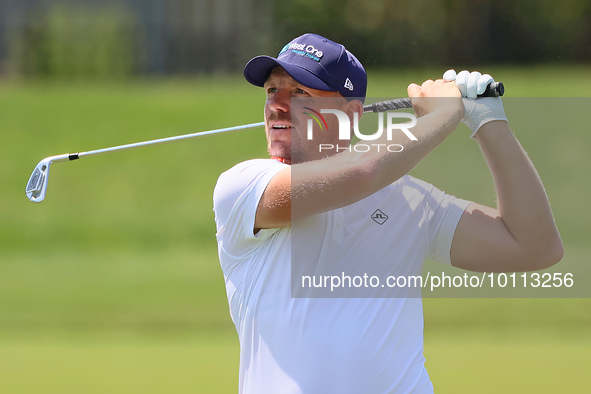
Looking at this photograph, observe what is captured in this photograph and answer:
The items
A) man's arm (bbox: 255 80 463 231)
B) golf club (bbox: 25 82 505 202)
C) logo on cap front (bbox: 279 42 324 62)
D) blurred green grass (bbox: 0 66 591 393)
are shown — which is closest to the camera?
man's arm (bbox: 255 80 463 231)

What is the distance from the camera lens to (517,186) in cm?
224

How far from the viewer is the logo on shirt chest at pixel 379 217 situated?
7.14 feet

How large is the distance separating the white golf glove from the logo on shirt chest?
0.39 metres

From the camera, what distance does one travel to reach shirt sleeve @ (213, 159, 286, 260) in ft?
6.57

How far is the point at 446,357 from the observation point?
6.37m

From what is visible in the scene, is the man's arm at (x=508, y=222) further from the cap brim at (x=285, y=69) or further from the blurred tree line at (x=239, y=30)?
the blurred tree line at (x=239, y=30)

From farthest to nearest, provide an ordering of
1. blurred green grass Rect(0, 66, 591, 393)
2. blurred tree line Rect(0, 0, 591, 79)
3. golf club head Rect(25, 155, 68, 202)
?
blurred tree line Rect(0, 0, 591, 79), blurred green grass Rect(0, 66, 591, 393), golf club head Rect(25, 155, 68, 202)

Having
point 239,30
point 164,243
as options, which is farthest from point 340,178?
point 239,30

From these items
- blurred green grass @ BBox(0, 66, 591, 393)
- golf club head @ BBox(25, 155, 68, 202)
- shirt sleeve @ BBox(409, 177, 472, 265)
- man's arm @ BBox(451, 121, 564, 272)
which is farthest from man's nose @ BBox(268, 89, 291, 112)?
golf club head @ BBox(25, 155, 68, 202)

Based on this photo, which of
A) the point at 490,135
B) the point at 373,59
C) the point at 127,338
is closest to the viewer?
the point at 490,135

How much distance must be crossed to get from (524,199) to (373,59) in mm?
17449

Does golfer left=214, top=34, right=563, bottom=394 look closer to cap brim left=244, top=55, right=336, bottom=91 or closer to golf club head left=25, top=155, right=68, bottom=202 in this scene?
cap brim left=244, top=55, right=336, bottom=91

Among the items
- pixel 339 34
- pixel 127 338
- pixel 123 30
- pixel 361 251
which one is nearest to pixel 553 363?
pixel 127 338

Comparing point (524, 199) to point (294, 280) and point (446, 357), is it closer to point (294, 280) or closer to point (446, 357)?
point (294, 280)
